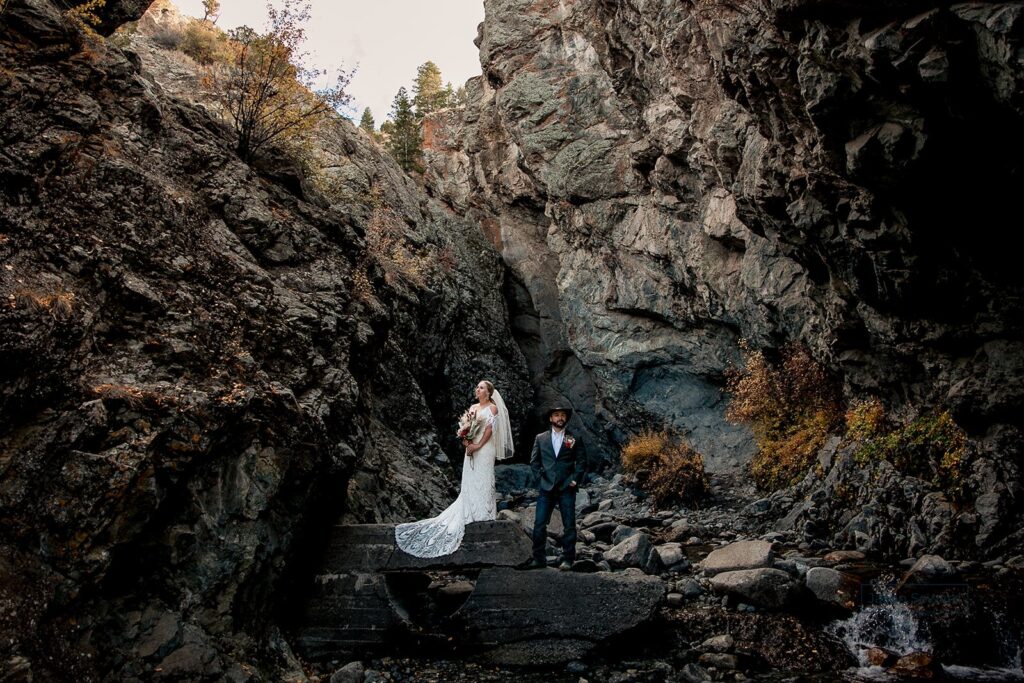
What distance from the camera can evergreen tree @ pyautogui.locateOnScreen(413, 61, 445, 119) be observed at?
143ft

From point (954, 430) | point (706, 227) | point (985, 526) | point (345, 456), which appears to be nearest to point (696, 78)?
point (706, 227)

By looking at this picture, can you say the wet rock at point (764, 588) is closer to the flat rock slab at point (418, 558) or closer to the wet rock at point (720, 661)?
the wet rock at point (720, 661)

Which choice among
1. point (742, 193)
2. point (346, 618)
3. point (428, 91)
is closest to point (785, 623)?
point (346, 618)

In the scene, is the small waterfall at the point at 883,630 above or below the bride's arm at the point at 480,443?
below

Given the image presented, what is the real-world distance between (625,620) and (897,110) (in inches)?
312

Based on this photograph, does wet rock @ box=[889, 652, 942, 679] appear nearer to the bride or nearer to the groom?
the groom

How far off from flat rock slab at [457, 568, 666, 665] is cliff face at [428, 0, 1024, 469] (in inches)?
282

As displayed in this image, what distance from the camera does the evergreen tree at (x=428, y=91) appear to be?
4353 centimetres

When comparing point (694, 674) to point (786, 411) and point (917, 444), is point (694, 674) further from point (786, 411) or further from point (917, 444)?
point (786, 411)

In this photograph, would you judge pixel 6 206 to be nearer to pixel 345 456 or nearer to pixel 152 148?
pixel 152 148

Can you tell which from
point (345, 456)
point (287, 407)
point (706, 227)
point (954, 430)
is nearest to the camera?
point (287, 407)

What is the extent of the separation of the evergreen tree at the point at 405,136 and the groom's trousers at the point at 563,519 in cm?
3326

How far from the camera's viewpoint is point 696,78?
17.5 meters

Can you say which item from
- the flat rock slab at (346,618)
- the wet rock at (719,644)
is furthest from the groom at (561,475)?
the flat rock slab at (346,618)
